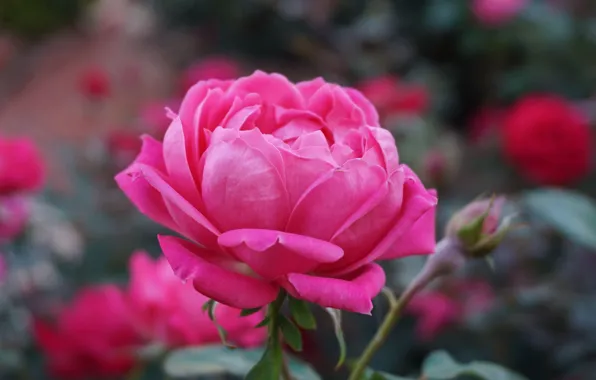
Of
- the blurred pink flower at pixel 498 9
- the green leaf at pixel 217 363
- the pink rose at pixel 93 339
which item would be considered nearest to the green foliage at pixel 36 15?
the blurred pink flower at pixel 498 9

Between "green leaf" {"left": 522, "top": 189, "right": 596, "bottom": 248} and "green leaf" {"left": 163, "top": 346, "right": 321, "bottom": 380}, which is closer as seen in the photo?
"green leaf" {"left": 163, "top": 346, "right": 321, "bottom": 380}

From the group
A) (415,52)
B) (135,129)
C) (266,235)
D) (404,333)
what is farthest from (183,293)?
(415,52)

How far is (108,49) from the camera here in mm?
4637

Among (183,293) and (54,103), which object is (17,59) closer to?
(54,103)

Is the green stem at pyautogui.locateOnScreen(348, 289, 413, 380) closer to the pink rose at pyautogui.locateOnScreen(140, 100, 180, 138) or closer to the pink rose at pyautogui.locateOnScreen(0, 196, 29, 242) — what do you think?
the pink rose at pyautogui.locateOnScreen(0, 196, 29, 242)

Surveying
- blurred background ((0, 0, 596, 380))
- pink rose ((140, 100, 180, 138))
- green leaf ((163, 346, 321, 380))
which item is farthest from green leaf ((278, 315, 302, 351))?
pink rose ((140, 100, 180, 138))

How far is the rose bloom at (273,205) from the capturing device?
334 mm

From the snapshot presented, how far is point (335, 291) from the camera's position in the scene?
33cm

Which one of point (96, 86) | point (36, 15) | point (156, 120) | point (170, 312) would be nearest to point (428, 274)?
point (170, 312)

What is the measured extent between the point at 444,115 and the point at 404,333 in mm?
1560

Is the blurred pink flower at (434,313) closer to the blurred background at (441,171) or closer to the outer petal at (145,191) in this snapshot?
the blurred background at (441,171)

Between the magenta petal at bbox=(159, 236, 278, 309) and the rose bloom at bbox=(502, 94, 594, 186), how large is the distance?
1131 mm

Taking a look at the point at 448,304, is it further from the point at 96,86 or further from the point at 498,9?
the point at 498,9

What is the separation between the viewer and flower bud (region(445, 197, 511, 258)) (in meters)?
0.48
